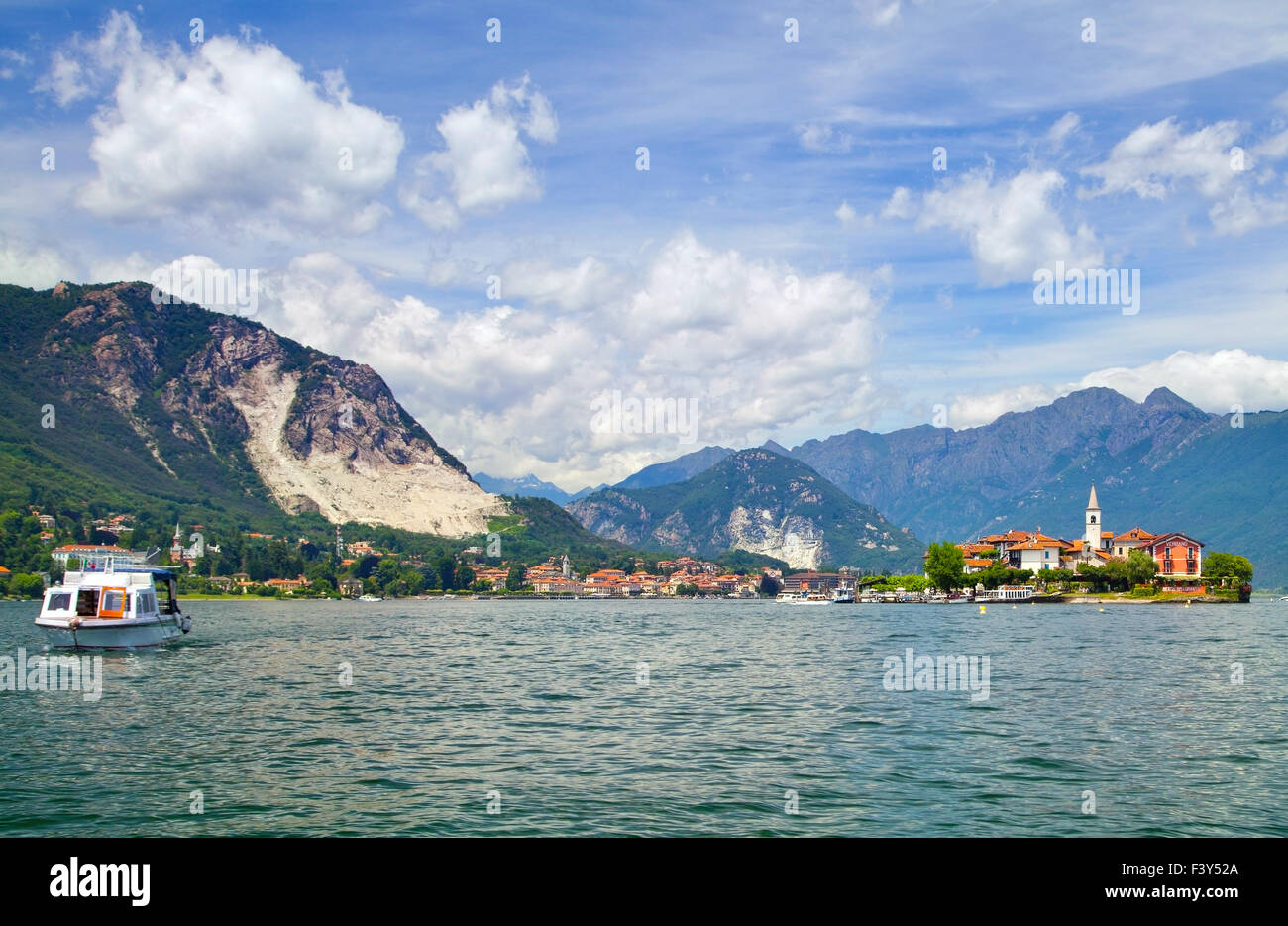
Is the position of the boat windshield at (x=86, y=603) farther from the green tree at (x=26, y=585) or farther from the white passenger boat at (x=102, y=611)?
the green tree at (x=26, y=585)

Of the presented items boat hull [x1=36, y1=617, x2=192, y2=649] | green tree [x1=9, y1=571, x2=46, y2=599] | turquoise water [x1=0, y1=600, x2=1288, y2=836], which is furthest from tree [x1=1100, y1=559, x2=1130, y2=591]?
green tree [x1=9, y1=571, x2=46, y2=599]

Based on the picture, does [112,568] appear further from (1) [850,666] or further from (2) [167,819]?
(2) [167,819]

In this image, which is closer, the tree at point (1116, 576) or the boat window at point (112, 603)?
the boat window at point (112, 603)

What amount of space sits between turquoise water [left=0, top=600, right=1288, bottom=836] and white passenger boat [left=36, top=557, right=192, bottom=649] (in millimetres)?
9766

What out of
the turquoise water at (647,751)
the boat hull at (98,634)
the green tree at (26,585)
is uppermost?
the turquoise water at (647,751)

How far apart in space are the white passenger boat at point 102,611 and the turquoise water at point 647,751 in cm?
977

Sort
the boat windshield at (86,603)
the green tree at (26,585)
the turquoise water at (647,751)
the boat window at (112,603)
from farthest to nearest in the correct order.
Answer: the green tree at (26,585)
the boat window at (112,603)
the boat windshield at (86,603)
the turquoise water at (647,751)

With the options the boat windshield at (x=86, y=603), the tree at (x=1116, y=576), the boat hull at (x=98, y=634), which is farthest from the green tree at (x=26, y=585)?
the tree at (x=1116, y=576)

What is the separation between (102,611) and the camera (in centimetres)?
6900

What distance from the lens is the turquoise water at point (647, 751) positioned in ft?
71.4

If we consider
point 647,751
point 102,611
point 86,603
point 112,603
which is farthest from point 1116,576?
point 647,751

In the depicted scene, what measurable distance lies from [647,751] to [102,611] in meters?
53.7

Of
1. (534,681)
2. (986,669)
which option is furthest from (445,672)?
(986,669)

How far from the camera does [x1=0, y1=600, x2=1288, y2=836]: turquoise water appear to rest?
21750mm
